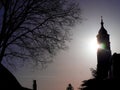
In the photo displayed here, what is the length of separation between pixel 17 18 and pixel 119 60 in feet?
43.1

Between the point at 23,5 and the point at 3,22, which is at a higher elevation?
the point at 23,5

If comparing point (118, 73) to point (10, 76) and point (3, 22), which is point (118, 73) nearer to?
point (10, 76)

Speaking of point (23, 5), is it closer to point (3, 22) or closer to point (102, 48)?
point (3, 22)

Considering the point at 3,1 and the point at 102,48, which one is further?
the point at 102,48

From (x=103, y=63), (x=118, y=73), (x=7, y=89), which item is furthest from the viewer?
(x=103, y=63)

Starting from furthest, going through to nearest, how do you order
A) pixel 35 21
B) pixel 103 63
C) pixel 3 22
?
pixel 103 63 < pixel 35 21 < pixel 3 22

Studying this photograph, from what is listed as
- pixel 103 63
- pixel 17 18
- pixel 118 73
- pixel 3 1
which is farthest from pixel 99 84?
pixel 103 63

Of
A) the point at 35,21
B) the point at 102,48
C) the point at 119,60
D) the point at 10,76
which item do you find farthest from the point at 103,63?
the point at 35,21

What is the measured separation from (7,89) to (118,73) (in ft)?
36.9

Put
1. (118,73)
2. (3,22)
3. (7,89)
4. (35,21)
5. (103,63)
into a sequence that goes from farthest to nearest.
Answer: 1. (103,63)
2. (118,73)
3. (7,89)
4. (35,21)
5. (3,22)

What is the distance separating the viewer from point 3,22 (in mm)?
22781

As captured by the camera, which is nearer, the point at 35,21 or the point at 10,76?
the point at 35,21

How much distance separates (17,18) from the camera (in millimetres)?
23562

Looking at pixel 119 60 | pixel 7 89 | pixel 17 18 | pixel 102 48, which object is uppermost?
pixel 102 48
